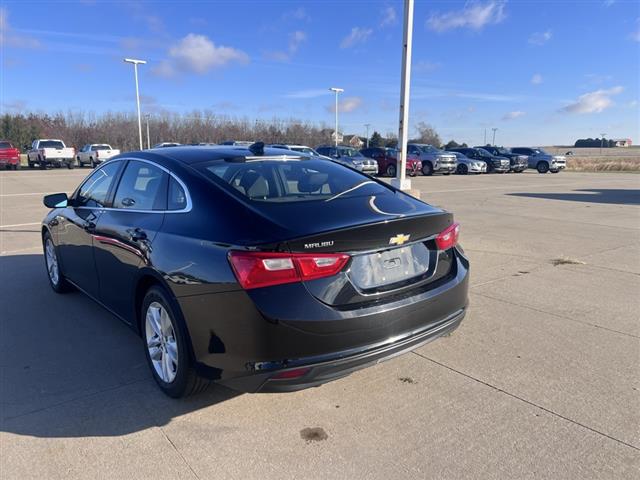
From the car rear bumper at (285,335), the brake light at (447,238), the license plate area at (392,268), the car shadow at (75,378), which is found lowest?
the car shadow at (75,378)

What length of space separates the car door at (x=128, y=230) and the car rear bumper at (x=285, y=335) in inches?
29.4

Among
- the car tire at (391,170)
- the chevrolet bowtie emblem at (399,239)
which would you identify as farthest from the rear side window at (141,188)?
the car tire at (391,170)

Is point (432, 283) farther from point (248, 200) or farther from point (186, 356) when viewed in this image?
point (186, 356)

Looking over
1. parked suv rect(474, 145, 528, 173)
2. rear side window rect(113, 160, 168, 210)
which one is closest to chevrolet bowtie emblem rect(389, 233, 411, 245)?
rear side window rect(113, 160, 168, 210)

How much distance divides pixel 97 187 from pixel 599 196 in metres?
16.4

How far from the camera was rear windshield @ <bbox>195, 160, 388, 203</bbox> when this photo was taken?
3303 mm

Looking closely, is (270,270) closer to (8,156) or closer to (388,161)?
(388,161)

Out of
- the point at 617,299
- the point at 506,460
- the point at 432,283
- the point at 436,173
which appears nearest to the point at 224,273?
the point at 432,283

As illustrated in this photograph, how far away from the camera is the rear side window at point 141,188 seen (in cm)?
356

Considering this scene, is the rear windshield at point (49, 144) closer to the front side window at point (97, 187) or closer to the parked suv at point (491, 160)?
the parked suv at point (491, 160)

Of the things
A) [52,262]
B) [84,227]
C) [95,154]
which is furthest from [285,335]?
[95,154]

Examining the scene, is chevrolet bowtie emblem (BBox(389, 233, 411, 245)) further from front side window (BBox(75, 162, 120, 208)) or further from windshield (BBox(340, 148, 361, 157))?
windshield (BBox(340, 148, 361, 157))

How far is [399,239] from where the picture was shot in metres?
2.94

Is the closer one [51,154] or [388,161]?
[388,161]
